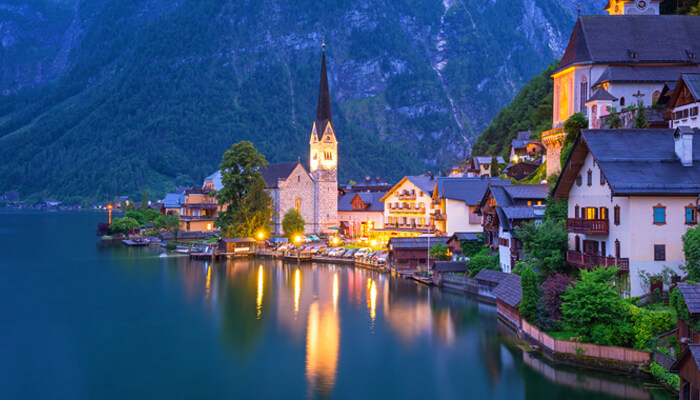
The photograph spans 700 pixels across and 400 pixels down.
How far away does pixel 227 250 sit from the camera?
7388 cm

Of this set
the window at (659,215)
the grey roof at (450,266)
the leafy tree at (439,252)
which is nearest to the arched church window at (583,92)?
the grey roof at (450,266)

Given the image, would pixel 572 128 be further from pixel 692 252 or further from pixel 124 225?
pixel 124 225

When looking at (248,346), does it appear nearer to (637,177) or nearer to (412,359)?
(412,359)

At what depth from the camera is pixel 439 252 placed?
178ft

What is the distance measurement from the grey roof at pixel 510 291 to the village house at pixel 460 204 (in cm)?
2090

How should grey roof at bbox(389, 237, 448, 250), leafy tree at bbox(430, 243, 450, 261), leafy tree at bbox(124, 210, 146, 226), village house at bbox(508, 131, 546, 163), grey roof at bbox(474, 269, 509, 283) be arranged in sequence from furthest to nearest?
leafy tree at bbox(124, 210, 146, 226) < village house at bbox(508, 131, 546, 163) < grey roof at bbox(389, 237, 448, 250) < leafy tree at bbox(430, 243, 450, 261) < grey roof at bbox(474, 269, 509, 283)

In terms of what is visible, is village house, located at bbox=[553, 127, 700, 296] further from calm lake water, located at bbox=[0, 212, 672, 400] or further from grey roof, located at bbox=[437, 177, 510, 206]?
grey roof, located at bbox=[437, 177, 510, 206]

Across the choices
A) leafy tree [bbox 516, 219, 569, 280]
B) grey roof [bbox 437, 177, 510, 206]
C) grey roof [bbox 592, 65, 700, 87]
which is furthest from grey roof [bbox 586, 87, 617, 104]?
grey roof [bbox 437, 177, 510, 206]

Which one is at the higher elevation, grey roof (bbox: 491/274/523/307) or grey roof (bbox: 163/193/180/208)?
grey roof (bbox: 163/193/180/208)

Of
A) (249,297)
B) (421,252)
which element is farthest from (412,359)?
(421,252)

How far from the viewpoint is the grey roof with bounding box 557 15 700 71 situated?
46.2m

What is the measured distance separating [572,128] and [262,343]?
28041 millimetres

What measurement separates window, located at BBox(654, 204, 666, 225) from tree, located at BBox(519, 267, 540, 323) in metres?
6.65

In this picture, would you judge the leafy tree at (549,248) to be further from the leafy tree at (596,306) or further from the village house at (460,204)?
the village house at (460,204)
